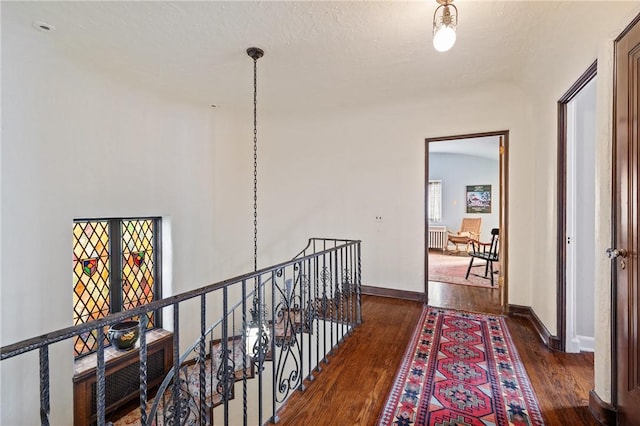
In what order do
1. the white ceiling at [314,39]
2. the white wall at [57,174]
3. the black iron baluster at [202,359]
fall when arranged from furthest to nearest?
1. the white wall at [57,174]
2. the white ceiling at [314,39]
3. the black iron baluster at [202,359]

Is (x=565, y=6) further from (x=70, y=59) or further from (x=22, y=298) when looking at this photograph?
(x=22, y=298)

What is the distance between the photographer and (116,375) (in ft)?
11.1

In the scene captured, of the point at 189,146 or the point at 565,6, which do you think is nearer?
the point at 565,6

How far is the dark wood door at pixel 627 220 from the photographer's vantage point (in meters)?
1.45

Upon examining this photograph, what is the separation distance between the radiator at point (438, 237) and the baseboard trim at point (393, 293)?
4.42m

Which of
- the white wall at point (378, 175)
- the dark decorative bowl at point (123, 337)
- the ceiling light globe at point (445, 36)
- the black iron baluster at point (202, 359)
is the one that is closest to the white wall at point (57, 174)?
the dark decorative bowl at point (123, 337)

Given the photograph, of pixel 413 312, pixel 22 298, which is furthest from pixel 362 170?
pixel 22 298

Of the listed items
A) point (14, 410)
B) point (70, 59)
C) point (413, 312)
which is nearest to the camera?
point (14, 410)

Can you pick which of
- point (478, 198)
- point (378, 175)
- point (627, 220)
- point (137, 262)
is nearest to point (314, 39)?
point (378, 175)

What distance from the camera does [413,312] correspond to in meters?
3.45

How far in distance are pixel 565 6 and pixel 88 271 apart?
4.90 meters

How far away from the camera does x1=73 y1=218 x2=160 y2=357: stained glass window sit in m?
3.39

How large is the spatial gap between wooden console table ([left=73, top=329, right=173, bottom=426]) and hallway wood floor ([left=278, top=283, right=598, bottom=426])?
242 centimetres

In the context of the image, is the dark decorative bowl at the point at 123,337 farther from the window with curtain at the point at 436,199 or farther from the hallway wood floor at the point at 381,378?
the window with curtain at the point at 436,199
